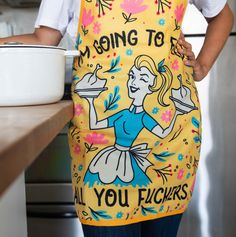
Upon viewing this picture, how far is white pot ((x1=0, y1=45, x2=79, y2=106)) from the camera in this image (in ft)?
1.96

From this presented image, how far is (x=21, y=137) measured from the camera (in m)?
0.35

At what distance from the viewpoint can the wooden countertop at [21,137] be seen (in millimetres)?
301

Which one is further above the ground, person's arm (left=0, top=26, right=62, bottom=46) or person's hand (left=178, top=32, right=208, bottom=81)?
person's arm (left=0, top=26, right=62, bottom=46)

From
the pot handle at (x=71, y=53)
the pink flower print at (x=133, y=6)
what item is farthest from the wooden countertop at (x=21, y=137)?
the pink flower print at (x=133, y=6)

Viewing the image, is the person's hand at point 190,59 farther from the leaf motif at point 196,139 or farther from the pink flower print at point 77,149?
the pink flower print at point 77,149

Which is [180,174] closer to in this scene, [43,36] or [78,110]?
[78,110]

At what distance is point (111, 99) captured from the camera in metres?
0.73

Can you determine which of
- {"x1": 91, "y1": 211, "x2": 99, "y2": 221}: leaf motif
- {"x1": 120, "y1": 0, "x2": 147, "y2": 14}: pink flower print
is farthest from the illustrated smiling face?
{"x1": 91, "y1": 211, "x2": 99, "y2": 221}: leaf motif

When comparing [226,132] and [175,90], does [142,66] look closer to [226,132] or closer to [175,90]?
[175,90]

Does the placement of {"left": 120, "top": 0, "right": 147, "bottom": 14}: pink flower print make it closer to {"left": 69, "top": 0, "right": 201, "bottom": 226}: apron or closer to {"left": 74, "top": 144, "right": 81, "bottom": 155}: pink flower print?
{"left": 69, "top": 0, "right": 201, "bottom": 226}: apron

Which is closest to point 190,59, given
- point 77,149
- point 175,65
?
point 175,65

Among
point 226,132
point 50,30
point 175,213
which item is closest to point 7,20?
point 50,30

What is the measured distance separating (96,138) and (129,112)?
78 millimetres

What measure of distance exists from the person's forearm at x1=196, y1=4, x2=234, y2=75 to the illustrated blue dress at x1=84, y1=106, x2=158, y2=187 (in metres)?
0.29
